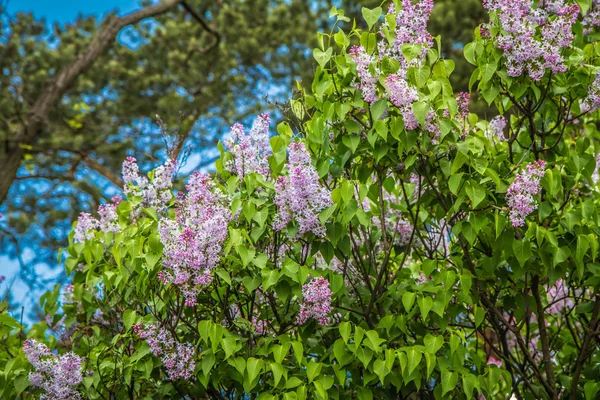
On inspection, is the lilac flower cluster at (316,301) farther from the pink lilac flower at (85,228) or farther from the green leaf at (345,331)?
the pink lilac flower at (85,228)

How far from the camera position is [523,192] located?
2.80 metres

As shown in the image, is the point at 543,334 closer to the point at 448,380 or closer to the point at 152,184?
the point at 448,380

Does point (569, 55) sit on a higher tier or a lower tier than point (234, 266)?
higher

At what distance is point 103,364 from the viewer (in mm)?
3125

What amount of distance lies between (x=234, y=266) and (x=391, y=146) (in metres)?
0.87

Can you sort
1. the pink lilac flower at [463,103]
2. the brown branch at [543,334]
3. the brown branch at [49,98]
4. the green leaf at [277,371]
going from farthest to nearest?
the brown branch at [49,98] < the brown branch at [543,334] < the pink lilac flower at [463,103] < the green leaf at [277,371]

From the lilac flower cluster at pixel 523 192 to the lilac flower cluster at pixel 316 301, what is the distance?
816 millimetres

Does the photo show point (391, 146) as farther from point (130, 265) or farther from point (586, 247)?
point (130, 265)

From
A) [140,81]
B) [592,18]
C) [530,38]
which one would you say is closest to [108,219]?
[530,38]

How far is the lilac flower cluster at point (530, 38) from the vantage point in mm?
2971

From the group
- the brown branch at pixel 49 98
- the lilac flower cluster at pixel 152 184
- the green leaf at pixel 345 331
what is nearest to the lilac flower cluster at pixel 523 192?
the green leaf at pixel 345 331

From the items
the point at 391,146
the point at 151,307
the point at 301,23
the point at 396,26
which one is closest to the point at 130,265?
the point at 151,307

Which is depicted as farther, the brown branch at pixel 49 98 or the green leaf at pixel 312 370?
the brown branch at pixel 49 98

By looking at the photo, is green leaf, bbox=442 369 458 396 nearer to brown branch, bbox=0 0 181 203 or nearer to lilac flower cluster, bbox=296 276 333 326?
lilac flower cluster, bbox=296 276 333 326
